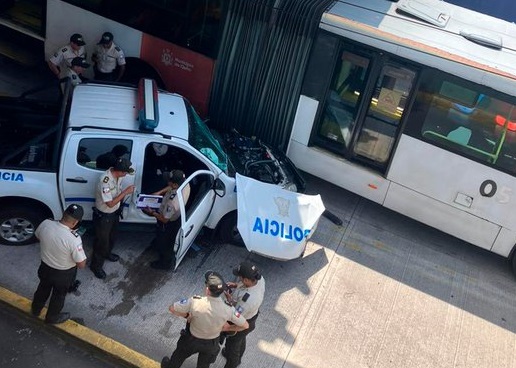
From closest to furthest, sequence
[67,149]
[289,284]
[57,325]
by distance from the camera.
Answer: [57,325], [67,149], [289,284]

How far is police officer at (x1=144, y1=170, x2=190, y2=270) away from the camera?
23.4 feet

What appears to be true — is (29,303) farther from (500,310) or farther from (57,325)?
(500,310)

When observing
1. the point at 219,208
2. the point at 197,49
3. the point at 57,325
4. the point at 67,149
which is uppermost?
the point at 197,49

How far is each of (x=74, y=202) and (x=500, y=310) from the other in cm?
598

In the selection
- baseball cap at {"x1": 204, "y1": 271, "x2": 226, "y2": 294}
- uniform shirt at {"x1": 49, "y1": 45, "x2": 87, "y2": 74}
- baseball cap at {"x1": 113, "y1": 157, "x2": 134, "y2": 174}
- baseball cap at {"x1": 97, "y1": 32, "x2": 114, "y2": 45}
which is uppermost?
baseball cap at {"x1": 97, "y1": 32, "x2": 114, "y2": 45}

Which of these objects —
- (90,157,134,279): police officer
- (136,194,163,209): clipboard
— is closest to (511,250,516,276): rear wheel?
(136,194,163,209): clipboard

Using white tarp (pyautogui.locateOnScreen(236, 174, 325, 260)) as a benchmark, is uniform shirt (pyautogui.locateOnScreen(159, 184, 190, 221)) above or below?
above

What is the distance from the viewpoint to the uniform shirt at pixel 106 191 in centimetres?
695

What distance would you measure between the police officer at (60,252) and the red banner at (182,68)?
167 inches

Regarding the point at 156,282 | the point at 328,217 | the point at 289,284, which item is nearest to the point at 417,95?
the point at 328,217

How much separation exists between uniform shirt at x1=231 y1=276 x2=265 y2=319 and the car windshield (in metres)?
2.34

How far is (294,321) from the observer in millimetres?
7641

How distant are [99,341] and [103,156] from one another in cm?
214

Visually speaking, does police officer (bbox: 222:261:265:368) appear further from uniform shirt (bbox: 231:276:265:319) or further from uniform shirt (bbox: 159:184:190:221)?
uniform shirt (bbox: 159:184:190:221)
